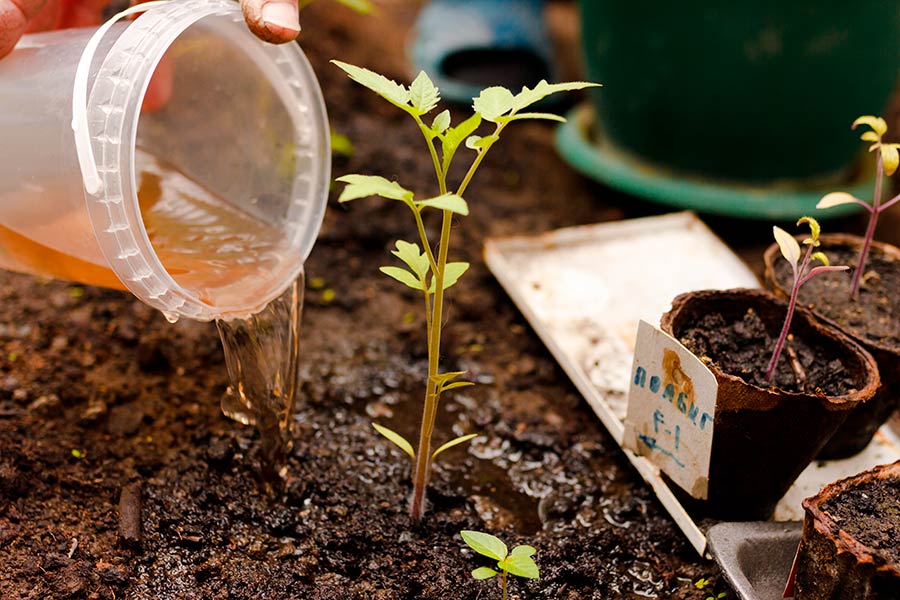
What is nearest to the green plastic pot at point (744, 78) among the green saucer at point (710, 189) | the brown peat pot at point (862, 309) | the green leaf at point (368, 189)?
the green saucer at point (710, 189)

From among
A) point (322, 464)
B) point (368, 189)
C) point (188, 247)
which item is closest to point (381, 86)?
point (368, 189)

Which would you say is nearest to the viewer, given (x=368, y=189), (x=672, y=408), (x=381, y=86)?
(x=368, y=189)

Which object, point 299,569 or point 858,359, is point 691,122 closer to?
point 858,359

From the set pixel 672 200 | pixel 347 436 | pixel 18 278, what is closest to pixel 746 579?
pixel 347 436

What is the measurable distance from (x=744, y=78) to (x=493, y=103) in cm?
102

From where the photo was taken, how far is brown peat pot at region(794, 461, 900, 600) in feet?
2.90

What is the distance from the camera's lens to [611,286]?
1.63 metres

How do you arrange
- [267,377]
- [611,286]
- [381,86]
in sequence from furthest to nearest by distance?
1. [611,286]
2. [267,377]
3. [381,86]

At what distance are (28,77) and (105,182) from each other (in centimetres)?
27

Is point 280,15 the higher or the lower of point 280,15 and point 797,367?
the higher

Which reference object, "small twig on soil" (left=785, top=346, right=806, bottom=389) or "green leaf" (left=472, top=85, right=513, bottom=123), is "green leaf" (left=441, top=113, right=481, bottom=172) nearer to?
"green leaf" (left=472, top=85, right=513, bottom=123)

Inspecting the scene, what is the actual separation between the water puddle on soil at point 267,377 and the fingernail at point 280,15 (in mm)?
376

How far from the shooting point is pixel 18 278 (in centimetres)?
164

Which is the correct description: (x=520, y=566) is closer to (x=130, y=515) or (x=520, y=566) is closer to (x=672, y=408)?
(x=672, y=408)
